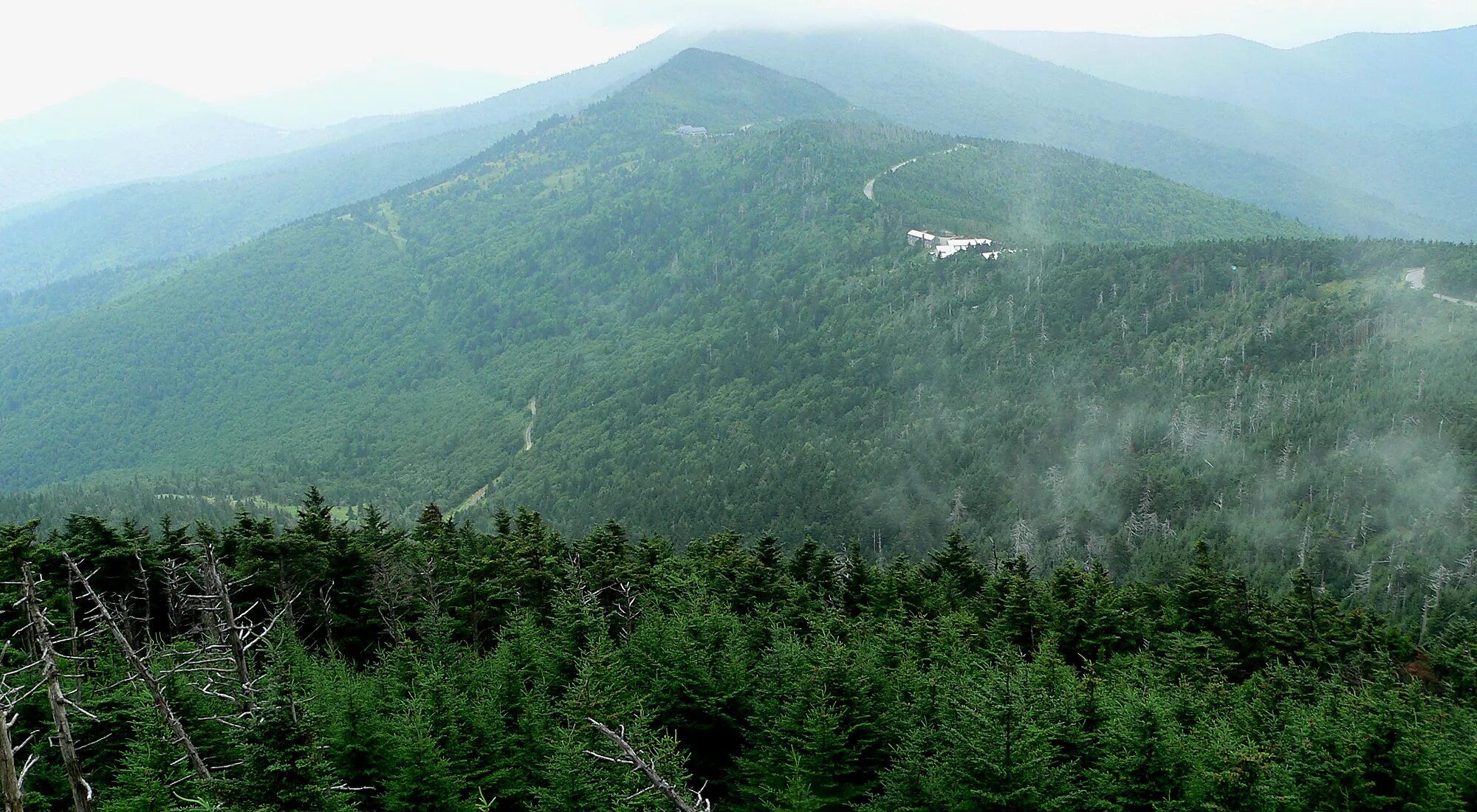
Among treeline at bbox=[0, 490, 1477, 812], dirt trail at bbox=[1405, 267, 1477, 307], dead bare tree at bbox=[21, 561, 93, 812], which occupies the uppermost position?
dead bare tree at bbox=[21, 561, 93, 812]

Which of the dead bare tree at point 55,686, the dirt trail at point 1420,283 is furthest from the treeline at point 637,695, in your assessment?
the dirt trail at point 1420,283

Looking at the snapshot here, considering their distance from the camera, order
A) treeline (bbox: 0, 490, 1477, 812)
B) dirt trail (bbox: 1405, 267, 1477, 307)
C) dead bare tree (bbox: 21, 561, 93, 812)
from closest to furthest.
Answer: dead bare tree (bbox: 21, 561, 93, 812), treeline (bbox: 0, 490, 1477, 812), dirt trail (bbox: 1405, 267, 1477, 307)

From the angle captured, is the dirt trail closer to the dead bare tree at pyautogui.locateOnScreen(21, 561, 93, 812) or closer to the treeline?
the treeline

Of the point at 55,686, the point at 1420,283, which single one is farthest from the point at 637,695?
the point at 1420,283

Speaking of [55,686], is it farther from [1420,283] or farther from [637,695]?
[1420,283]

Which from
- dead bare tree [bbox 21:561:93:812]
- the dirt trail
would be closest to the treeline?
dead bare tree [bbox 21:561:93:812]

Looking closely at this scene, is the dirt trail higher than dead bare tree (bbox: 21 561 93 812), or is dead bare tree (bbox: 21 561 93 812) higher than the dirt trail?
dead bare tree (bbox: 21 561 93 812)

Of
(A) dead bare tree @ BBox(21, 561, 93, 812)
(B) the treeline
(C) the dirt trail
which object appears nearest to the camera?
(A) dead bare tree @ BBox(21, 561, 93, 812)

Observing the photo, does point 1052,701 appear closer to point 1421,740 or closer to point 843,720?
point 843,720

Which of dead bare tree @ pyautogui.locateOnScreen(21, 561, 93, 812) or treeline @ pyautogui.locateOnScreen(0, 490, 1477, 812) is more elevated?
dead bare tree @ pyautogui.locateOnScreen(21, 561, 93, 812)

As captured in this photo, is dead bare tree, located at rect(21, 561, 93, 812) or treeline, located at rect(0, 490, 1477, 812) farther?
treeline, located at rect(0, 490, 1477, 812)
